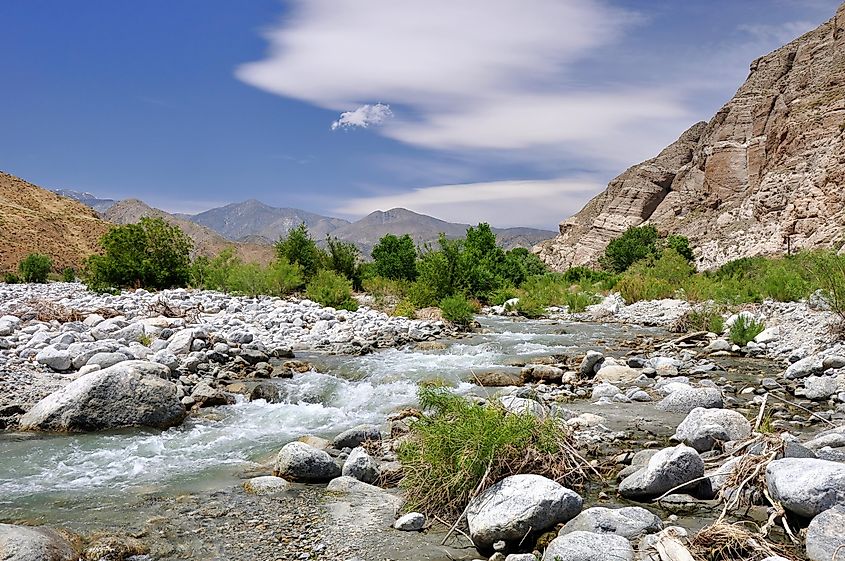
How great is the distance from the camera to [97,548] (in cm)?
450

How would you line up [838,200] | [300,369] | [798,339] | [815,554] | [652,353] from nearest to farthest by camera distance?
[815,554]
[300,369]
[798,339]
[652,353]
[838,200]

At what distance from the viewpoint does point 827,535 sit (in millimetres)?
3773

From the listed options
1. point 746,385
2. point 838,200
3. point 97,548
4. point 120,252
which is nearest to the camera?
point 97,548

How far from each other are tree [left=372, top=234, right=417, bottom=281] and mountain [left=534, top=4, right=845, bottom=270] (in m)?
26.4

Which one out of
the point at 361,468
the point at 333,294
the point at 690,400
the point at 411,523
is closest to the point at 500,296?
the point at 333,294

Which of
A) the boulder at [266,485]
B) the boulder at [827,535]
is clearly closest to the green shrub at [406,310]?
the boulder at [266,485]

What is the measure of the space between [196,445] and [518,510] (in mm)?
4723

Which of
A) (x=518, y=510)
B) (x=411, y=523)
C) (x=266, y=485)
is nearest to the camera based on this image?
(x=518, y=510)

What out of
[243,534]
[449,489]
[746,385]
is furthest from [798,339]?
[243,534]

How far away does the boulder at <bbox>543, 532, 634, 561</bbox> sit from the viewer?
Result: 382 centimetres

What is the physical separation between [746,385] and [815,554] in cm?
739

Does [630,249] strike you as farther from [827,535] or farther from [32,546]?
[32,546]

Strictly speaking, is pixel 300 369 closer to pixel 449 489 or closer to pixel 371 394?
pixel 371 394

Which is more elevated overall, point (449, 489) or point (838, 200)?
point (838, 200)
